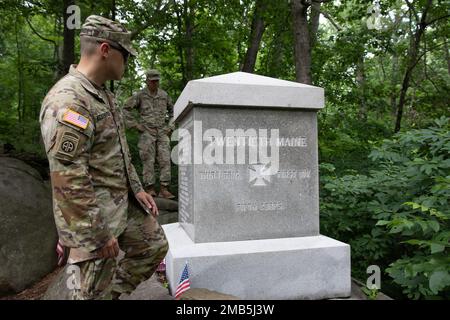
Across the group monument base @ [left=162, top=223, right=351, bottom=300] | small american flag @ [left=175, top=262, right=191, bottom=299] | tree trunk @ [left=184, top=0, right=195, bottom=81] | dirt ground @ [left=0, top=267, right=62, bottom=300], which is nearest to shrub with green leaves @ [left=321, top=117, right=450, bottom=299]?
monument base @ [left=162, top=223, right=351, bottom=300]

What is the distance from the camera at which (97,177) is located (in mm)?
2268

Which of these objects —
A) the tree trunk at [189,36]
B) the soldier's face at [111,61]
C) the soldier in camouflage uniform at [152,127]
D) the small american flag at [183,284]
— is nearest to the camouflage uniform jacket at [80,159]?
the soldier's face at [111,61]

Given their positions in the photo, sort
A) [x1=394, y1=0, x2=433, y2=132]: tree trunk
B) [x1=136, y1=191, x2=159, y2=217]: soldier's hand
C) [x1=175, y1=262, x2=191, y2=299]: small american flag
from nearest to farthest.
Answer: [x1=136, y1=191, x2=159, y2=217]: soldier's hand, [x1=175, y1=262, x2=191, y2=299]: small american flag, [x1=394, y1=0, x2=433, y2=132]: tree trunk

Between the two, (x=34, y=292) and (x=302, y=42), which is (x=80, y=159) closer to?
(x=34, y=292)

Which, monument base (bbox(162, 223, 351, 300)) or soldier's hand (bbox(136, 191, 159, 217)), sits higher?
soldier's hand (bbox(136, 191, 159, 217))

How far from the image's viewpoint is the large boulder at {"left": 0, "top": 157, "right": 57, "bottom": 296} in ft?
13.6

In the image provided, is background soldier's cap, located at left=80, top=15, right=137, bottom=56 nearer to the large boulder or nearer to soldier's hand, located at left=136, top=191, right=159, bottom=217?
soldier's hand, located at left=136, top=191, right=159, bottom=217

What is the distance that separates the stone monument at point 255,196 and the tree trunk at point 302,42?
3.57 meters

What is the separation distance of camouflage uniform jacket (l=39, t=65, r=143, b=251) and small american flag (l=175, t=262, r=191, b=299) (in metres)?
0.87

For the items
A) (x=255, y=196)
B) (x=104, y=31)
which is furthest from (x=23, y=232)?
(x=104, y=31)

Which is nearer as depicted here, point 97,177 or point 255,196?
point 97,177

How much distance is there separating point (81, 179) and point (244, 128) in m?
1.84

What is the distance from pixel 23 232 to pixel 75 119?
307 cm

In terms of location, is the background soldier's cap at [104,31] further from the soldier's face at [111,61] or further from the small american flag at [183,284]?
the small american flag at [183,284]
